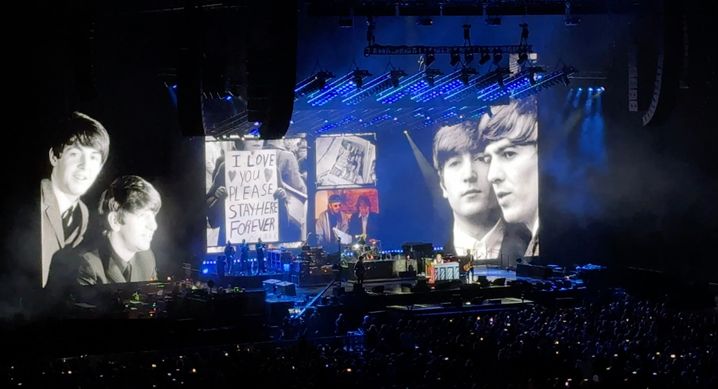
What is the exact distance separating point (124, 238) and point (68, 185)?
1.85 meters

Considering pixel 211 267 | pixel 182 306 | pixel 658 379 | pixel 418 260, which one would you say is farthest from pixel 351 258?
pixel 658 379

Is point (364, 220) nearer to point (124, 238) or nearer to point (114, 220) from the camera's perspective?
point (124, 238)

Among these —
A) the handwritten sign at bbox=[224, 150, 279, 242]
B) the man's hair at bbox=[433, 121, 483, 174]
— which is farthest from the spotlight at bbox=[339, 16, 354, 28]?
the man's hair at bbox=[433, 121, 483, 174]

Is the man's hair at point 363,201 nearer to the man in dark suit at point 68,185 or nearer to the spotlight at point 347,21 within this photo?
the man in dark suit at point 68,185

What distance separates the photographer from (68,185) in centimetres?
2036

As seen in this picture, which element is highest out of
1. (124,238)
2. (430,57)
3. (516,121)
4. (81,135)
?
(430,57)

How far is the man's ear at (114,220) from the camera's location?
21.2m

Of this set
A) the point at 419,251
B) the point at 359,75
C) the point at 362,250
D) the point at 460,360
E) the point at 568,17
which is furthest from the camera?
the point at 362,250

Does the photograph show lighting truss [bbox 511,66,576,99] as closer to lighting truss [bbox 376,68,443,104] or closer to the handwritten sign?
lighting truss [bbox 376,68,443,104]

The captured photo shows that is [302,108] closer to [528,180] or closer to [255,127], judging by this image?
[255,127]

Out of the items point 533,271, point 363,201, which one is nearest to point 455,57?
point 533,271

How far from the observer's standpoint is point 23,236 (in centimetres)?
1938

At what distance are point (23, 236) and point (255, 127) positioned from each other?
5876 millimetres

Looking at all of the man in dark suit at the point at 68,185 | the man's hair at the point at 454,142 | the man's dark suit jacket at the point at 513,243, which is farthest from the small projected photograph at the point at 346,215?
the man in dark suit at the point at 68,185
